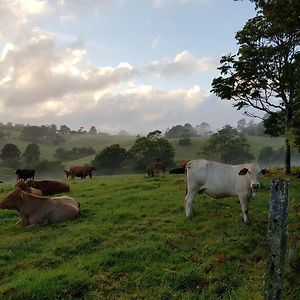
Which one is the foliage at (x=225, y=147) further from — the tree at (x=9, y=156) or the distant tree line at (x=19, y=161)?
the tree at (x=9, y=156)

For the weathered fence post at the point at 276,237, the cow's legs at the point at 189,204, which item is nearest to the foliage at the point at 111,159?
the cow's legs at the point at 189,204

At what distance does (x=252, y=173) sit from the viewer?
13250mm

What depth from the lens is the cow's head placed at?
42.7 feet

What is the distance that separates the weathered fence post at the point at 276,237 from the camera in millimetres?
5445

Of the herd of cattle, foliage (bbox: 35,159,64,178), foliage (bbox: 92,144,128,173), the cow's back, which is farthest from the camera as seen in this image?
foliage (bbox: 35,159,64,178)

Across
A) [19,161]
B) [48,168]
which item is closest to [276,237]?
[48,168]

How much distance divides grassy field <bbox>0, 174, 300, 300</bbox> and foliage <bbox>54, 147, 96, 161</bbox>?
128940mm

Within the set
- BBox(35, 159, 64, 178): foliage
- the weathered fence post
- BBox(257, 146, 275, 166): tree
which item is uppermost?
the weathered fence post

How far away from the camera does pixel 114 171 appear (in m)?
84.6

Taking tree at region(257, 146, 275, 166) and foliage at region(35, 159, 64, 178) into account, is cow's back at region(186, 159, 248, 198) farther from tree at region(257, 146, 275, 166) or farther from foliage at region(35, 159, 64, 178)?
tree at region(257, 146, 275, 166)

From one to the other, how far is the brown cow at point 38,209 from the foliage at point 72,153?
129 meters

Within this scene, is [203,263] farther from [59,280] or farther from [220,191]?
[220,191]

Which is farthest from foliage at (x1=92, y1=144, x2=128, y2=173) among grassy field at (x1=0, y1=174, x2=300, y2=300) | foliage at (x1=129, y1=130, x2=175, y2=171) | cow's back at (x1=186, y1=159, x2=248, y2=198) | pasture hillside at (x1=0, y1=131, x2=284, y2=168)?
cow's back at (x1=186, y1=159, x2=248, y2=198)

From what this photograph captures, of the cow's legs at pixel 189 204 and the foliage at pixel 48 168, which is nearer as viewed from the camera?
the cow's legs at pixel 189 204
